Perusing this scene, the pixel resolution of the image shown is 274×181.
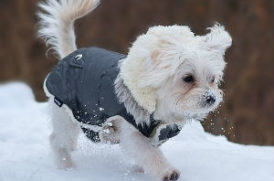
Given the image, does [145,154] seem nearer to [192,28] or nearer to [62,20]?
[62,20]

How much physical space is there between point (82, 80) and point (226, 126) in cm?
355

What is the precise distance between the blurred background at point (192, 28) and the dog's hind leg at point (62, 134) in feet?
17.5

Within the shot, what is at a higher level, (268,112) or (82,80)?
(82,80)

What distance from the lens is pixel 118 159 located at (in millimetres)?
5148

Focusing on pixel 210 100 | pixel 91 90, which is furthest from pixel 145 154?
pixel 91 90

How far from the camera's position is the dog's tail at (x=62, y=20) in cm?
545

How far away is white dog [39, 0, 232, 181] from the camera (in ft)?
13.7

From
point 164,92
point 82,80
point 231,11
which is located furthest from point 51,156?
point 231,11

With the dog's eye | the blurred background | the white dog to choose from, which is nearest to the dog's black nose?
the white dog

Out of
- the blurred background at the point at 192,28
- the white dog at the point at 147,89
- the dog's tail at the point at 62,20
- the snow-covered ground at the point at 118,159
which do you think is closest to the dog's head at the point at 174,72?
the white dog at the point at 147,89

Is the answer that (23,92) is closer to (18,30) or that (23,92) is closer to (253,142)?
(253,142)

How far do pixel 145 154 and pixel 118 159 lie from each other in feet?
2.76

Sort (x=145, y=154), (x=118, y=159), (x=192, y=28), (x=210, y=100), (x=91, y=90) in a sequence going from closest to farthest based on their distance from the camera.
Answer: (x=210, y=100) < (x=145, y=154) < (x=91, y=90) < (x=118, y=159) < (x=192, y=28)

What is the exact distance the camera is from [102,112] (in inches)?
179
